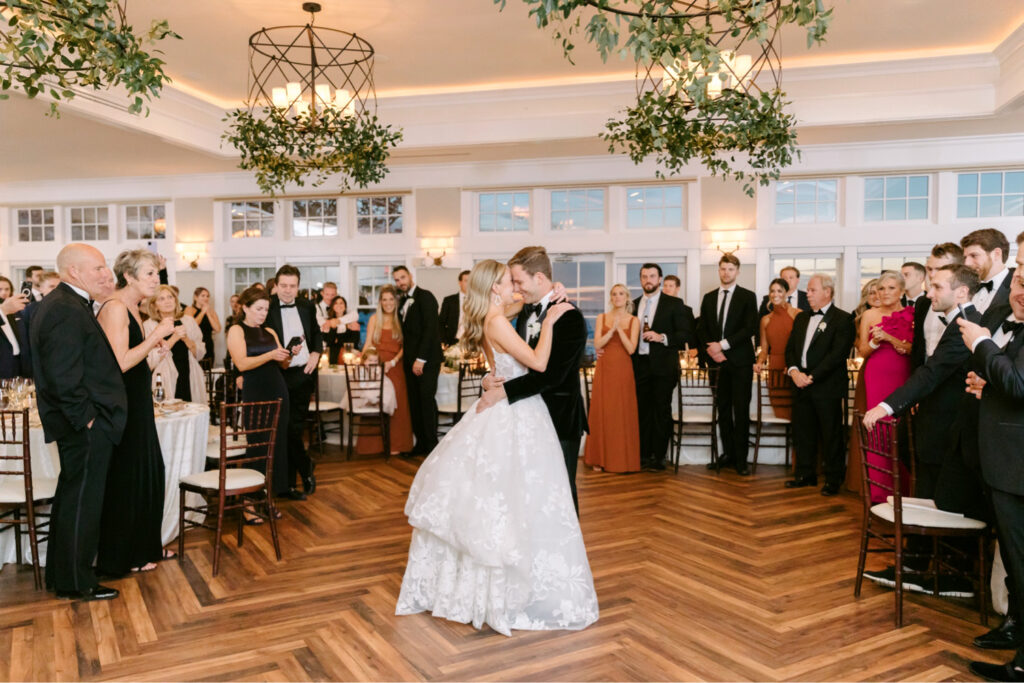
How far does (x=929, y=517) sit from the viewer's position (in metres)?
3.49

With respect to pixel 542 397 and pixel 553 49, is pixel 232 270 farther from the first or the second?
pixel 542 397

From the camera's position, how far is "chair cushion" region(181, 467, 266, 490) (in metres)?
4.21

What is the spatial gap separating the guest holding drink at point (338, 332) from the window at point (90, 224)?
4.93 m

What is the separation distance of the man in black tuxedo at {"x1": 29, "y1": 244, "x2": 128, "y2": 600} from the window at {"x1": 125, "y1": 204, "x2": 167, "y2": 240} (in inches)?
340

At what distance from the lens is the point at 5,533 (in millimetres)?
4164

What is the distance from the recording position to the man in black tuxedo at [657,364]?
22.0ft

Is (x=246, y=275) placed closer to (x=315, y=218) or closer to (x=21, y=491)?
Answer: (x=315, y=218)

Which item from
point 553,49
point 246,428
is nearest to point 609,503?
point 246,428

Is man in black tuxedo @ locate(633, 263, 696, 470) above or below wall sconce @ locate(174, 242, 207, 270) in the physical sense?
below

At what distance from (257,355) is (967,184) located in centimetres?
843

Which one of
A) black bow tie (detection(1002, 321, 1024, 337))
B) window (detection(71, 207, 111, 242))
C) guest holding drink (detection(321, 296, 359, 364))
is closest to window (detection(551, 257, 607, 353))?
guest holding drink (detection(321, 296, 359, 364))

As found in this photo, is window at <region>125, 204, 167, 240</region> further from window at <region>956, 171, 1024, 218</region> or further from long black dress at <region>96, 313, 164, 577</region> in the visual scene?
window at <region>956, 171, 1024, 218</region>

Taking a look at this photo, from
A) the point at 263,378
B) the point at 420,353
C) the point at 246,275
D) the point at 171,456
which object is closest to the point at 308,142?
the point at 263,378

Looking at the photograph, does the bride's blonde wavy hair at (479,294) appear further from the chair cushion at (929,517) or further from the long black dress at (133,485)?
the chair cushion at (929,517)
